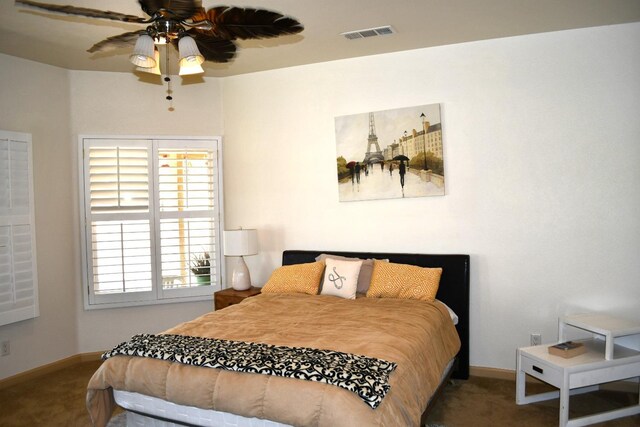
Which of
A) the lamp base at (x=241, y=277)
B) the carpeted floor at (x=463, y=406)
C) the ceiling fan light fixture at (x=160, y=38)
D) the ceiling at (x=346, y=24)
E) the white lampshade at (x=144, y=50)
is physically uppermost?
the ceiling at (x=346, y=24)

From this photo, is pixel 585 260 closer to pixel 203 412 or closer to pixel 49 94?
pixel 203 412

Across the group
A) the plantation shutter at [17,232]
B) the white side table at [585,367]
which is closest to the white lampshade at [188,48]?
the plantation shutter at [17,232]

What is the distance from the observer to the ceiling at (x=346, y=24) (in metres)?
3.22

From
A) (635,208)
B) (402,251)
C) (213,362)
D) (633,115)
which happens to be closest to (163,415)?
(213,362)

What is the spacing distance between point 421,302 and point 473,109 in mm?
1606

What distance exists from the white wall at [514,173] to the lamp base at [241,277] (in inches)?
26.5

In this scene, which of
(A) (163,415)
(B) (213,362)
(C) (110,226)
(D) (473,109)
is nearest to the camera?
(B) (213,362)

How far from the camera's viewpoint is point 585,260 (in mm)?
3752

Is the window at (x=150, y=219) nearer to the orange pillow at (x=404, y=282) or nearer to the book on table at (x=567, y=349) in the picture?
the orange pillow at (x=404, y=282)

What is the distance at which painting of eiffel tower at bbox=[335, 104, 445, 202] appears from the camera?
4184mm

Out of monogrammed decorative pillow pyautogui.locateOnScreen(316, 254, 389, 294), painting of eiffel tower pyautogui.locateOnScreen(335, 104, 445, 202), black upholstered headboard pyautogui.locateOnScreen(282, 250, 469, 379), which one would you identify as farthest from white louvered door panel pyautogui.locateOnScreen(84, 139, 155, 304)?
black upholstered headboard pyautogui.locateOnScreen(282, 250, 469, 379)

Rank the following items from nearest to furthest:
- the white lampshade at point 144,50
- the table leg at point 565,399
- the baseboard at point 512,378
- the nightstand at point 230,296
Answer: the white lampshade at point 144,50 < the table leg at point 565,399 < the baseboard at point 512,378 < the nightstand at point 230,296

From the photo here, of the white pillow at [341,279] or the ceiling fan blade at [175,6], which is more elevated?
the ceiling fan blade at [175,6]

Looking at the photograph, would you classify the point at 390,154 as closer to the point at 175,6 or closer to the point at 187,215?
the point at 187,215
